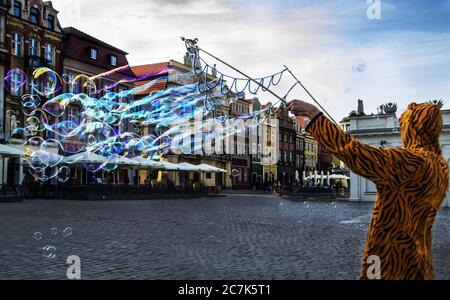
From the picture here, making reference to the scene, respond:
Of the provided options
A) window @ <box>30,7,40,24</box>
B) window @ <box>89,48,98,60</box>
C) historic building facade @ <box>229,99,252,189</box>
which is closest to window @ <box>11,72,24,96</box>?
window @ <box>30,7,40,24</box>

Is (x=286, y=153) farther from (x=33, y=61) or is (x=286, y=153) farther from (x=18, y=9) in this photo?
(x=18, y=9)

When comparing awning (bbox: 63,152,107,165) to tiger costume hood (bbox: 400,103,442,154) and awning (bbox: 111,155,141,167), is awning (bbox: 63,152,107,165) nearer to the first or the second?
awning (bbox: 111,155,141,167)

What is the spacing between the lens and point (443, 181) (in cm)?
263

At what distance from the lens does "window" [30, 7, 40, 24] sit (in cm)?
3331

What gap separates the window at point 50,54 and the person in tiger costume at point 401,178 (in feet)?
113

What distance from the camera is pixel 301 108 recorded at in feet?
8.13

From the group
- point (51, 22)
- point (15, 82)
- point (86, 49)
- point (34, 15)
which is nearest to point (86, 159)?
point (15, 82)

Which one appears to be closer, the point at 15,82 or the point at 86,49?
the point at 15,82

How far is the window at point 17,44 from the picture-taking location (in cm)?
3180

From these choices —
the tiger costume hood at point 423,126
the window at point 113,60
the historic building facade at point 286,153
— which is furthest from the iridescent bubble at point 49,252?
the historic building facade at point 286,153

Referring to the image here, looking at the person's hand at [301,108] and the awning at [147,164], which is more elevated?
the awning at [147,164]

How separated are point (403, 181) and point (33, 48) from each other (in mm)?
34399

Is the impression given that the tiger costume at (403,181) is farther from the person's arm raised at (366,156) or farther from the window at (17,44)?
the window at (17,44)
